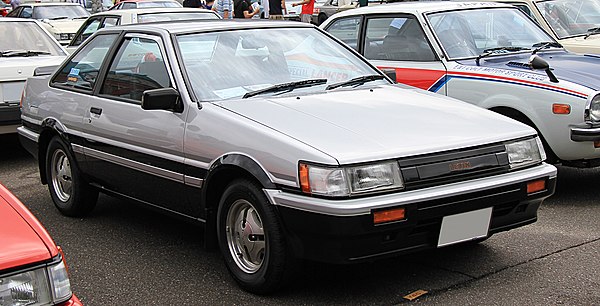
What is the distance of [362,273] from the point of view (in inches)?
194

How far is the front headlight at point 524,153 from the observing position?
4.66m

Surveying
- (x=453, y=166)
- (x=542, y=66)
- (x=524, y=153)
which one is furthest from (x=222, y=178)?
(x=542, y=66)

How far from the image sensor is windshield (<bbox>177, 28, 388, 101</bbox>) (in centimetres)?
518

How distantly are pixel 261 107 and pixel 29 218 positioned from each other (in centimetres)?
204

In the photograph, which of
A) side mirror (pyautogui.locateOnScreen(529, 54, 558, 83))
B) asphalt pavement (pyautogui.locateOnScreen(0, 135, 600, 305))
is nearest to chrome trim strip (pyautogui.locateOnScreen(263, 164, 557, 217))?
asphalt pavement (pyautogui.locateOnScreen(0, 135, 600, 305))

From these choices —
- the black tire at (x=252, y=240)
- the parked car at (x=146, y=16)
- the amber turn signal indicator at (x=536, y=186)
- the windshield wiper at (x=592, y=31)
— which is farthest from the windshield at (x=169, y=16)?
the amber turn signal indicator at (x=536, y=186)

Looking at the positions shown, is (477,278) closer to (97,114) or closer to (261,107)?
(261,107)

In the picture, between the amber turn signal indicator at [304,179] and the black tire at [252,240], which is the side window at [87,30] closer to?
the black tire at [252,240]

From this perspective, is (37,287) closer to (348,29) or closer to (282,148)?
(282,148)

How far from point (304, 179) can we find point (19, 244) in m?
1.67

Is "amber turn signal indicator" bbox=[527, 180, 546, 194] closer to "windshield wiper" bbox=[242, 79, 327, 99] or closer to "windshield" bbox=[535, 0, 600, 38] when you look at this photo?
"windshield wiper" bbox=[242, 79, 327, 99]

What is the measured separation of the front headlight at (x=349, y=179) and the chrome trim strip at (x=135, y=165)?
3.64 ft

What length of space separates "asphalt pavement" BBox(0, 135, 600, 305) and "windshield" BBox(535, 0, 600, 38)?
11.2 ft

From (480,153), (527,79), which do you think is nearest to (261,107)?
(480,153)
